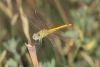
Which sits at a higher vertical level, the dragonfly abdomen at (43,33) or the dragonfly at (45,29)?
the dragonfly at (45,29)

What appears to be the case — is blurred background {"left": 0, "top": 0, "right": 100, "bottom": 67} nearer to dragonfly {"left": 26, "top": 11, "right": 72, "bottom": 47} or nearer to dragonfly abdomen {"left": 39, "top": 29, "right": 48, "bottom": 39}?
dragonfly {"left": 26, "top": 11, "right": 72, "bottom": 47}

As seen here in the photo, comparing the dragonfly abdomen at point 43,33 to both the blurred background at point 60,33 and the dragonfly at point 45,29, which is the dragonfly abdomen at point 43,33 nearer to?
the dragonfly at point 45,29

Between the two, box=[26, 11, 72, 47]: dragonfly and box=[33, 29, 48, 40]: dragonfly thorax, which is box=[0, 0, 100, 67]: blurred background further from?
box=[33, 29, 48, 40]: dragonfly thorax

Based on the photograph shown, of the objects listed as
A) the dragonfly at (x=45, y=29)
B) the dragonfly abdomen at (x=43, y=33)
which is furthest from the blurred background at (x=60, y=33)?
the dragonfly abdomen at (x=43, y=33)

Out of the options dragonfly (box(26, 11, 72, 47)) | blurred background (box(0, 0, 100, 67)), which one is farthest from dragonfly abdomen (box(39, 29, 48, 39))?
blurred background (box(0, 0, 100, 67))

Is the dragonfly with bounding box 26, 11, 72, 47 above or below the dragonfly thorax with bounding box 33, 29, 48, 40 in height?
above

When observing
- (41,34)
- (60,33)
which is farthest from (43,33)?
(60,33)

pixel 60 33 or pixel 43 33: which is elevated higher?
pixel 60 33

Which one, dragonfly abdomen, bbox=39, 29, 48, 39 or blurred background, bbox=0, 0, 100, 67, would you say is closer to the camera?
dragonfly abdomen, bbox=39, 29, 48, 39

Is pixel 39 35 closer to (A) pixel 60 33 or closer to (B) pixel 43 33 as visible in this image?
(B) pixel 43 33
